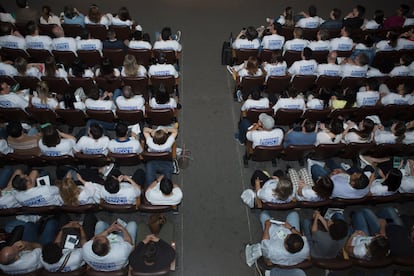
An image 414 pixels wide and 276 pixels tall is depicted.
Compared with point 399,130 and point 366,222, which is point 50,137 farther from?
point 399,130

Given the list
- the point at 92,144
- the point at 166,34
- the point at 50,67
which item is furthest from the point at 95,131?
the point at 166,34

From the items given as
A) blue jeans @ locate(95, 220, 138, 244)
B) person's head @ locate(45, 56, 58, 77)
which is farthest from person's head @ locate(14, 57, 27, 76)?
blue jeans @ locate(95, 220, 138, 244)


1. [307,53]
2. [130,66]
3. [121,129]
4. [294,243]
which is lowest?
[294,243]

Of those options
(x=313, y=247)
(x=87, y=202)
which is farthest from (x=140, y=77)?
(x=313, y=247)

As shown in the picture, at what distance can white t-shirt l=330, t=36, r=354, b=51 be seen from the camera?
5895mm

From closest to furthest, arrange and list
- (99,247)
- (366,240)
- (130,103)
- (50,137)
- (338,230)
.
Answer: (99,247) → (338,230) → (366,240) → (50,137) → (130,103)

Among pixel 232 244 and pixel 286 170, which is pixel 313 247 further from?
pixel 286 170

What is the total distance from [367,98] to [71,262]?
15.1 feet

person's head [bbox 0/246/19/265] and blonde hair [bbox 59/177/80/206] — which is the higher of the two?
blonde hair [bbox 59/177/80/206]

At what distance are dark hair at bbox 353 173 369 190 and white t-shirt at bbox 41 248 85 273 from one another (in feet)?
10.3

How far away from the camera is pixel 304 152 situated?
14.3 feet

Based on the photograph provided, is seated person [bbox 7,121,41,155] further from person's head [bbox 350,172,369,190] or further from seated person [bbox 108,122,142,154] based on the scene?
person's head [bbox 350,172,369,190]

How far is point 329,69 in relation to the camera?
212 inches

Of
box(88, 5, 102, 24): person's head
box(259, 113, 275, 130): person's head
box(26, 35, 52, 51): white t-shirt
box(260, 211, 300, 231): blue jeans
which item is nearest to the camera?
box(260, 211, 300, 231): blue jeans
